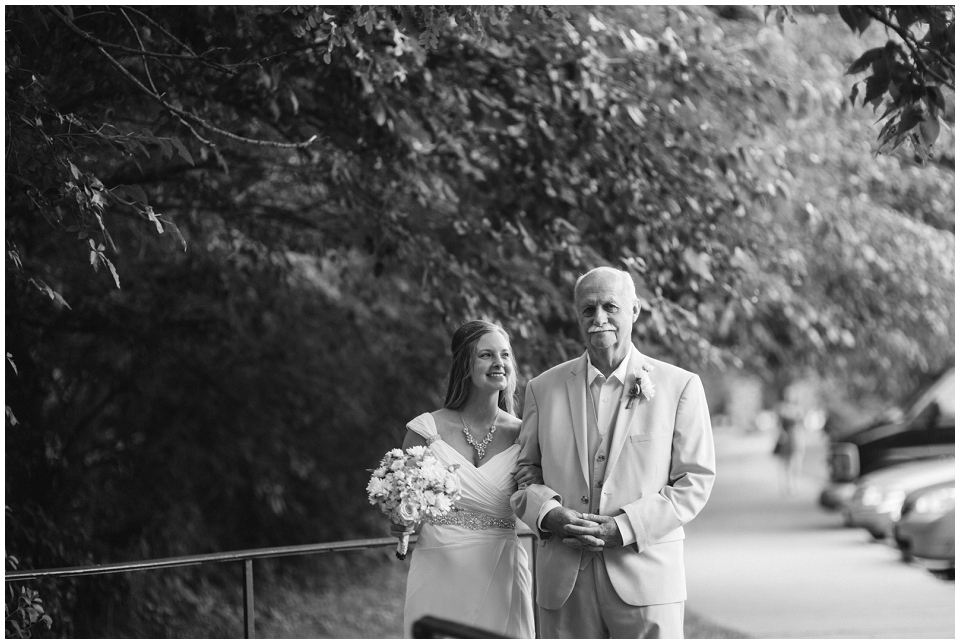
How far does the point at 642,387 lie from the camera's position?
149 inches

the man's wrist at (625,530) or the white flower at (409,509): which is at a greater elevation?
the white flower at (409,509)

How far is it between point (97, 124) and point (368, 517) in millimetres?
7094

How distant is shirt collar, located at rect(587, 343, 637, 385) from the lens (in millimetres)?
3926

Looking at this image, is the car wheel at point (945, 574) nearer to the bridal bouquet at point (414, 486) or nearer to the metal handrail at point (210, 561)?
the metal handrail at point (210, 561)

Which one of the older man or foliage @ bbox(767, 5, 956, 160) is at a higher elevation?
foliage @ bbox(767, 5, 956, 160)

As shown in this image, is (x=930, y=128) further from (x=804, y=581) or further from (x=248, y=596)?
(x=804, y=581)

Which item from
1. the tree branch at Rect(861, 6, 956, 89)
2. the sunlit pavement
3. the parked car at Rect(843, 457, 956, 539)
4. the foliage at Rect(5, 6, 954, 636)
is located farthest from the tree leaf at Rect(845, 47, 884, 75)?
the parked car at Rect(843, 457, 956, 539)

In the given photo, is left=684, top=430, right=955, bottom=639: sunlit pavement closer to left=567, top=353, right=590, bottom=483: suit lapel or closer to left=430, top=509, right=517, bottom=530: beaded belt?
left=430, top=509, right=517, bottom=530: beaded belt

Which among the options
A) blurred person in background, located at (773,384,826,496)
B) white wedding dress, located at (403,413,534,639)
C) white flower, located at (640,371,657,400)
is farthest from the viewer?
blurred person in background, located at (773,384,826,496)

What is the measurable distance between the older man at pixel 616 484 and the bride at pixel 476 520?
0.51 metres

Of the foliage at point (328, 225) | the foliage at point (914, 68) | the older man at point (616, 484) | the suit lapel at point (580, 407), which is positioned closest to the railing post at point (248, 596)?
the foliage at point (328, 225)

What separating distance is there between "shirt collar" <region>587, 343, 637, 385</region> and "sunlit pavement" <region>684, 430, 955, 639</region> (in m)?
5.38

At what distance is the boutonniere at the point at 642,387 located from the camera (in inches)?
149

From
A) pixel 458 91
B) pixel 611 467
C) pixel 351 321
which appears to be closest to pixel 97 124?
pixel 458 91
